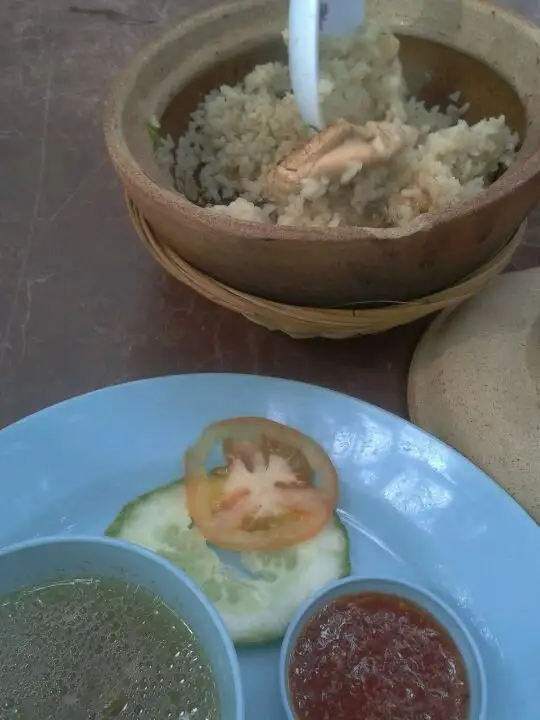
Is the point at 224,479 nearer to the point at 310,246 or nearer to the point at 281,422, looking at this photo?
the point at 281,422

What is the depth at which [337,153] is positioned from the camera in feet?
3.53

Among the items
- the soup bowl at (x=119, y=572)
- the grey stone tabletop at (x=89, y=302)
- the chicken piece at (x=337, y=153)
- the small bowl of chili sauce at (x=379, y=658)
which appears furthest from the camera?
the grey stone tabletop at (x=89, y=302)

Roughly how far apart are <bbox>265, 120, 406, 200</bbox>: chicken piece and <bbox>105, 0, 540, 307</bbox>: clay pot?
0.17 m

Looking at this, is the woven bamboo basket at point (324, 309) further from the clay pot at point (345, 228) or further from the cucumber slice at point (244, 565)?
the cucumber slice at point (244, 565)

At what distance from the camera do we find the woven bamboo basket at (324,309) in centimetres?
103

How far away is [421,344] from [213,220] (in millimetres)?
410

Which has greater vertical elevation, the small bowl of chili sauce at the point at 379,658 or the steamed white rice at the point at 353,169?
the steamed white rice at the point at 353,169

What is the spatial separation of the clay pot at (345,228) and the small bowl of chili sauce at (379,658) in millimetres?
373

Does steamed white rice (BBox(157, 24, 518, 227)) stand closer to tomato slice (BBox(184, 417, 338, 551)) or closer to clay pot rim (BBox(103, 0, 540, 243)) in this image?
clay pot rim (BBox(103, 0, 540, 243))

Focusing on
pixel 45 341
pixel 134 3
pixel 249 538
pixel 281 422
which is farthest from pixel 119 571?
pixel 134 3

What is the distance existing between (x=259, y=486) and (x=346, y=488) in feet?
0.37

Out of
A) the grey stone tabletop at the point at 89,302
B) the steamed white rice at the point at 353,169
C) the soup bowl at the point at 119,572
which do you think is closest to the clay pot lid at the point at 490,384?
the grey stone tabletop at the point at 89,302

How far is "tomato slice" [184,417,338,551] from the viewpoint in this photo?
0.96 m

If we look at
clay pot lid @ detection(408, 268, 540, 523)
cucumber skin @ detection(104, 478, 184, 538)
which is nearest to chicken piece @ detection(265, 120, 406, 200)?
clay pot lid @ detection(408, 268, 540, 523)
